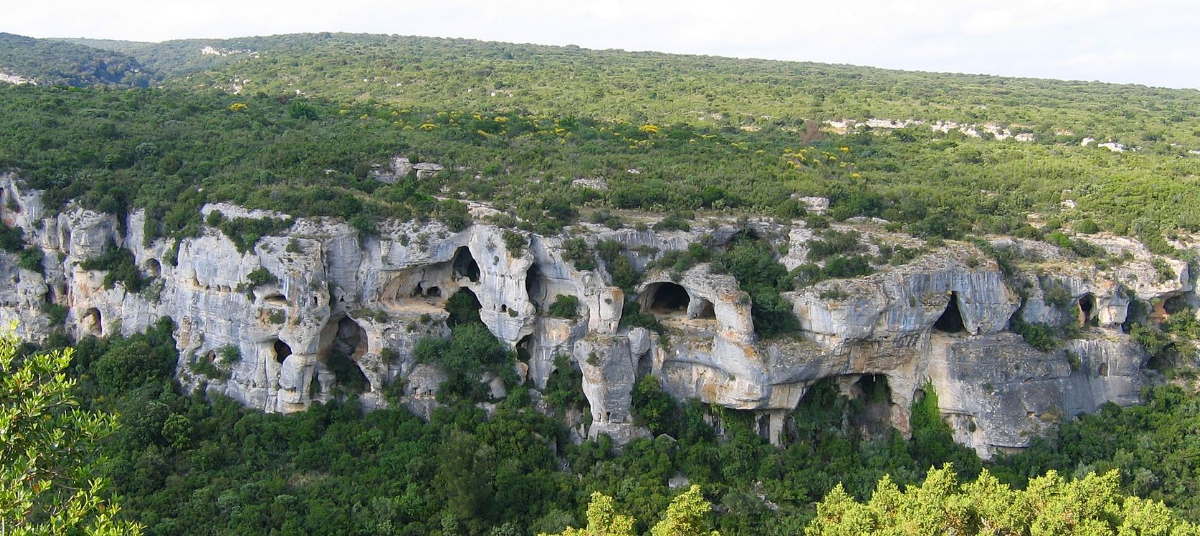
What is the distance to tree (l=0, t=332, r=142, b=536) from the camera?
41.7ft

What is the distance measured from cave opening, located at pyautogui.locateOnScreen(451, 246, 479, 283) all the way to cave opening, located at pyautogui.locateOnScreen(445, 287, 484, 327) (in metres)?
0.83

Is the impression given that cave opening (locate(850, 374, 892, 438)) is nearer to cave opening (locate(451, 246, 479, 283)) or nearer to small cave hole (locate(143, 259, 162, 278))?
cave opening (locate(451, 246, 479, 283))

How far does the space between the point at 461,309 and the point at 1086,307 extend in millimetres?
24173

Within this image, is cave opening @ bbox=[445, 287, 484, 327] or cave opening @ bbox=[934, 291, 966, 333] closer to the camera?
cave opening @ bbox=[934, 291, 966, 333]

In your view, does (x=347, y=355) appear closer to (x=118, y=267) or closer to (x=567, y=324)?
(x=567, y=324)

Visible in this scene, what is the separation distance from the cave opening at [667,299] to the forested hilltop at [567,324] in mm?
243

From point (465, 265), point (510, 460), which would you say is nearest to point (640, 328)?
point (510, 460)

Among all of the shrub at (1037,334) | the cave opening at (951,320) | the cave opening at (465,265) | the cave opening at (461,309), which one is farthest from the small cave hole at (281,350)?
the shrub at (1037,334)

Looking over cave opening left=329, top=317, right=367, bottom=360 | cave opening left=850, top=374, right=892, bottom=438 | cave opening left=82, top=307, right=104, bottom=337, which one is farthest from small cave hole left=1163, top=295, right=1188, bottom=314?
cave opening left=82, top=307, right=104, bottom=337

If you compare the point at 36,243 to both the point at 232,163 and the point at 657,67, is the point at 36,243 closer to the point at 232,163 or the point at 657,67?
the point at 232,163

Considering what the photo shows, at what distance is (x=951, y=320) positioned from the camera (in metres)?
31.6

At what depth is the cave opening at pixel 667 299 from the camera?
33.1m

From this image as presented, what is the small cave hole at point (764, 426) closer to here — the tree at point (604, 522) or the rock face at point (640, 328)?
the rock face at point (640, 328)

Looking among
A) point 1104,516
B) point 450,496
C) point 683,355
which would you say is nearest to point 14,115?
point 450,496
